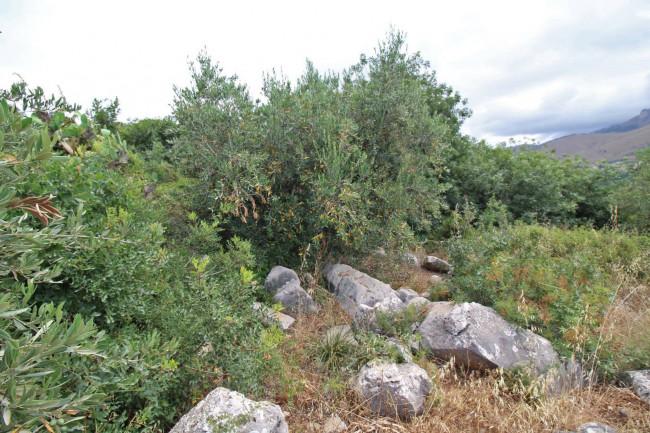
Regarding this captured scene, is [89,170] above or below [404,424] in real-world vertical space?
above

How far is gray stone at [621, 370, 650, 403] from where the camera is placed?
303 centimetres

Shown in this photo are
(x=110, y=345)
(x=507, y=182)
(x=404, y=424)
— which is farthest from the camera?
(x=507, y=182)

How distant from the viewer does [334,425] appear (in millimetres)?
2723

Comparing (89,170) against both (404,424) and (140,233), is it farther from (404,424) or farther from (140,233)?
(404,424)

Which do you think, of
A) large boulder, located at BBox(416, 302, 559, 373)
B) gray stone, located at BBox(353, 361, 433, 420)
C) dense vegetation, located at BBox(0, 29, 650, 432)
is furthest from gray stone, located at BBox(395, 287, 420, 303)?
gray stone, located at BBox(353, 361, 433, 420)

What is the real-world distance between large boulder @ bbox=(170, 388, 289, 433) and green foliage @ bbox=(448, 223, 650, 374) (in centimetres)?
275

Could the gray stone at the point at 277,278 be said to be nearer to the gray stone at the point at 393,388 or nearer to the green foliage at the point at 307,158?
the green foliage at the point at 307,158

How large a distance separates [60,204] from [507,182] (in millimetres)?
9941

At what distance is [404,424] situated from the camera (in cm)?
279

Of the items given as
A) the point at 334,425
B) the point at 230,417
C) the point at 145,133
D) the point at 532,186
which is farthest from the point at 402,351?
the point at 145,133

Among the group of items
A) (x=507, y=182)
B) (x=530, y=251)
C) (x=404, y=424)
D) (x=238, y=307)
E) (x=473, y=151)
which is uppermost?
(x=473, y=151)

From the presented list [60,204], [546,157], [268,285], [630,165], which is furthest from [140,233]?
[630,165]

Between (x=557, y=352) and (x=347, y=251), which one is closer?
(x=557, y=352)

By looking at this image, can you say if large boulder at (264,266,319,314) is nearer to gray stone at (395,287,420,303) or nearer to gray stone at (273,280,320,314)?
gray stone at (273,280,320,314)
